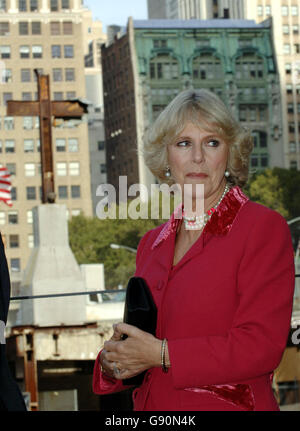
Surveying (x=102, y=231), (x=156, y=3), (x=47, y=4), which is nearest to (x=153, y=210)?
(x=102, y=231)

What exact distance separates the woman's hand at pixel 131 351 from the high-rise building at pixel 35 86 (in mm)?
88024

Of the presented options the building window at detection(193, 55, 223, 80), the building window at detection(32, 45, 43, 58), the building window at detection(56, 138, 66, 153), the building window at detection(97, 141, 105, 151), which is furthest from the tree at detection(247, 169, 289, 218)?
the building window at detection(97, 141, 105, 151)

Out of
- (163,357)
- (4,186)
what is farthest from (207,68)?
(163,357)

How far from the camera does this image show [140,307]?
2.57 metres

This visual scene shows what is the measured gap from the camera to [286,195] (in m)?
64.2

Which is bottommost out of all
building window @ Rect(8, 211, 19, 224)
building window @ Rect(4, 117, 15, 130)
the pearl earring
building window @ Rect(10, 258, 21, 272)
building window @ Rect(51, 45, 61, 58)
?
building window @ Rect(10, 258, 21, 272)

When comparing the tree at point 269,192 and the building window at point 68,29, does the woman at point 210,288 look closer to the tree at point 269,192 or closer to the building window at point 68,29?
the tree at point 269,192

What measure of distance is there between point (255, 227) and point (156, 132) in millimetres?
540

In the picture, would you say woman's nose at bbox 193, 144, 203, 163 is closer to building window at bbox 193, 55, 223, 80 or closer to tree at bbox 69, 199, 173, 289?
tree at bbox 69, 199, 173, 289

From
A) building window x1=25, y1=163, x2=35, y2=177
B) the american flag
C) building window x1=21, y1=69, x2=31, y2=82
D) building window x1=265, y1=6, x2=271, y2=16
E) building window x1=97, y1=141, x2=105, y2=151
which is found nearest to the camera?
the american flag

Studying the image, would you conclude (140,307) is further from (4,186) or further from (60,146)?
(60,146)

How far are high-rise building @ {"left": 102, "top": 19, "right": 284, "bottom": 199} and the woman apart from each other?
8400cm

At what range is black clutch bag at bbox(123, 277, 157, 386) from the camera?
101 inches

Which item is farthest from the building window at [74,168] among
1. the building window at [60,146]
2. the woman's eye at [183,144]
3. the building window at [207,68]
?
the woman's eye at [183,144]
